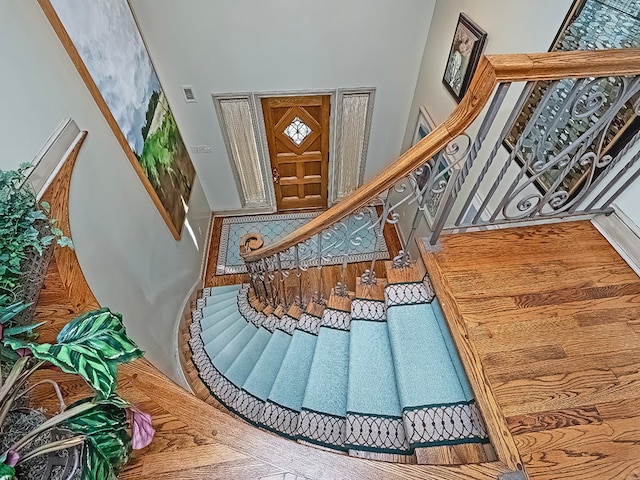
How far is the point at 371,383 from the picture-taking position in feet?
4.99

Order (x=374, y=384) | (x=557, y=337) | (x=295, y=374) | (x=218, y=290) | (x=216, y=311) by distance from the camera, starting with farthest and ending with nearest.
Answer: (x=218, y=290) < (x=216, y=311) < (x=295, y=374) < (x=374, y=384) < (x=557, y=337)

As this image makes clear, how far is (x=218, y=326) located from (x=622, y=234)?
3.04 meters

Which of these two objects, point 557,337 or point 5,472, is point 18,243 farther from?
point 557,337

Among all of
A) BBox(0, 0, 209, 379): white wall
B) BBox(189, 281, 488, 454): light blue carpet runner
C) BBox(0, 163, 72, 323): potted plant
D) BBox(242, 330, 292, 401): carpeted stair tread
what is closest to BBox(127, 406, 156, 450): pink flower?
BBox(0, 163, 72, 323): potted plant

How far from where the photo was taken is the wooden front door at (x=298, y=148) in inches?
166

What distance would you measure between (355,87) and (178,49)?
1.96 metres

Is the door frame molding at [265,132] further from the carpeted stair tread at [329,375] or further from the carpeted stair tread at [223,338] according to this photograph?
the carpeted stair tread at [329,375]

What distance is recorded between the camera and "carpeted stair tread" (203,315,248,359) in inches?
116

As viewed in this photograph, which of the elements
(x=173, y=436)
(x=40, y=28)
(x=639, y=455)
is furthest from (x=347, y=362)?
(x=40, y=28)

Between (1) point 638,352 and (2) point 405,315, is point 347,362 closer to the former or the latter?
Result: (2) point 405,315

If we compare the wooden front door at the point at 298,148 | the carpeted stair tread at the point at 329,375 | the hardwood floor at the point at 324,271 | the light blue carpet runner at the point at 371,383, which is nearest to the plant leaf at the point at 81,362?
the light blue carpet runner at the point at 371,383

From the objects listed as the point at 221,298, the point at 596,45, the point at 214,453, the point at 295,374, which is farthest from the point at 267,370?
the point at 596,45

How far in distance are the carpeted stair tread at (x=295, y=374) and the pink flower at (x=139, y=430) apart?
1.10 meters

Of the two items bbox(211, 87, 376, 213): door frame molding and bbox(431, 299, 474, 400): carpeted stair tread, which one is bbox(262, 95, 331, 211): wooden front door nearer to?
bbox(211, 87, 376, 213): door frame molding
